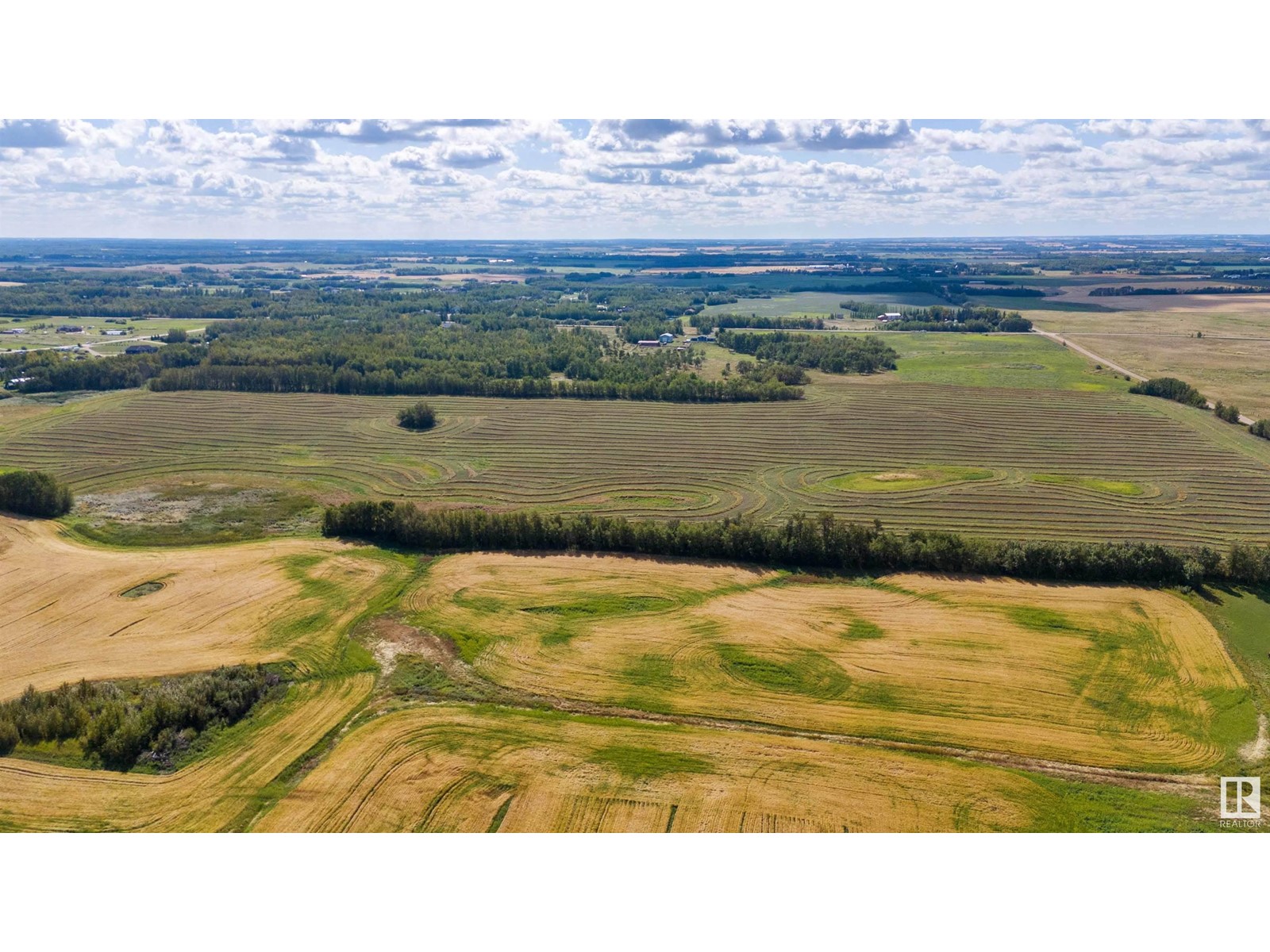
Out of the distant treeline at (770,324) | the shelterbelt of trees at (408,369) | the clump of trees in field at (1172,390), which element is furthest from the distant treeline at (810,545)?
the distant treeline at (770,324)

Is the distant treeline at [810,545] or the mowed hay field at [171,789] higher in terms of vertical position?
the distant treeline at [810,545]

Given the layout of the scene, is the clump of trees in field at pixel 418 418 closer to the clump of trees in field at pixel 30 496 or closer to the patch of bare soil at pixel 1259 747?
the clump of trees in field at pixel 30 496

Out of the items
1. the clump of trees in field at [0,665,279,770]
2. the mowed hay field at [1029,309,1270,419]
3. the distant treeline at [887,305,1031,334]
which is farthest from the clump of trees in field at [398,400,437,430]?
the distant treeline at [887,305,1031,334]

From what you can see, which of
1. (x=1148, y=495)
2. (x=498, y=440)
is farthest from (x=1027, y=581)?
(x=498, y=440)

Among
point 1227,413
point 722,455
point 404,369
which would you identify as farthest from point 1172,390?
point 404,369

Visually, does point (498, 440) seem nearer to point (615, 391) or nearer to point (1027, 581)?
point (615, 391)

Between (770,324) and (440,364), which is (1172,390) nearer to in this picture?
(770,324)
